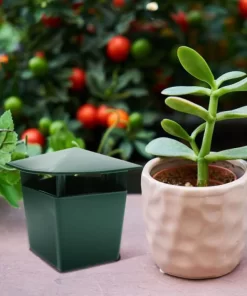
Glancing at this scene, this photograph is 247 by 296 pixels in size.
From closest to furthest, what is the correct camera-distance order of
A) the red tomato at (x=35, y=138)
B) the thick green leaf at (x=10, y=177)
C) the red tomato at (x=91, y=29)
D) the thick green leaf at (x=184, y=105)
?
the thick green leaf at (x=184, y=105) → the thick green leaf at (x=10, y=177) → the red tomato at (x=35, y=138) → the red tomato at (x=91, y=29)

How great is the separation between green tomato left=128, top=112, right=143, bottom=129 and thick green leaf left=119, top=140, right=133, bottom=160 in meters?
0.04

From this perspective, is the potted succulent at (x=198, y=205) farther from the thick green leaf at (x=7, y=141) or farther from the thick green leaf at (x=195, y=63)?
the thick green leaf at (x=7, y=141)

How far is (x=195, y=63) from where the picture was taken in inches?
22.8

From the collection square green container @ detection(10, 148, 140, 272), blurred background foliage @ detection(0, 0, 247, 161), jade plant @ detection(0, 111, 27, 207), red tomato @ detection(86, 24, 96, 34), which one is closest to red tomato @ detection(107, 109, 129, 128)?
blurred background foliage @ detection(0, 0, 247, 161)

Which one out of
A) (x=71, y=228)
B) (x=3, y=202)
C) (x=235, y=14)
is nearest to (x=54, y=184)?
(x=71, y=228)

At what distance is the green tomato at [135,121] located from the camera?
3.48 ft

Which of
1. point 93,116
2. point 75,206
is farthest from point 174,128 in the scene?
point 93,116

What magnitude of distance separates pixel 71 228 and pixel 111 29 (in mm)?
700

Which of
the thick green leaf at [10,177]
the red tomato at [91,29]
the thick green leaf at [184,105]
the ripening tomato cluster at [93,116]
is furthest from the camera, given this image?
the red tomato at [91,29]

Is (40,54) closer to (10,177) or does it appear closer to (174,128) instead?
(10,177)

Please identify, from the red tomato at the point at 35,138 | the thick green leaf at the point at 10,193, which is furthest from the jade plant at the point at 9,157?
the red tomato at the point at 35,138

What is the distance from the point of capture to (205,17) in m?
1.35

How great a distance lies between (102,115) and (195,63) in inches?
22.6

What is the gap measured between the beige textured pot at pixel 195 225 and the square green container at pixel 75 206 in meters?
0.05
